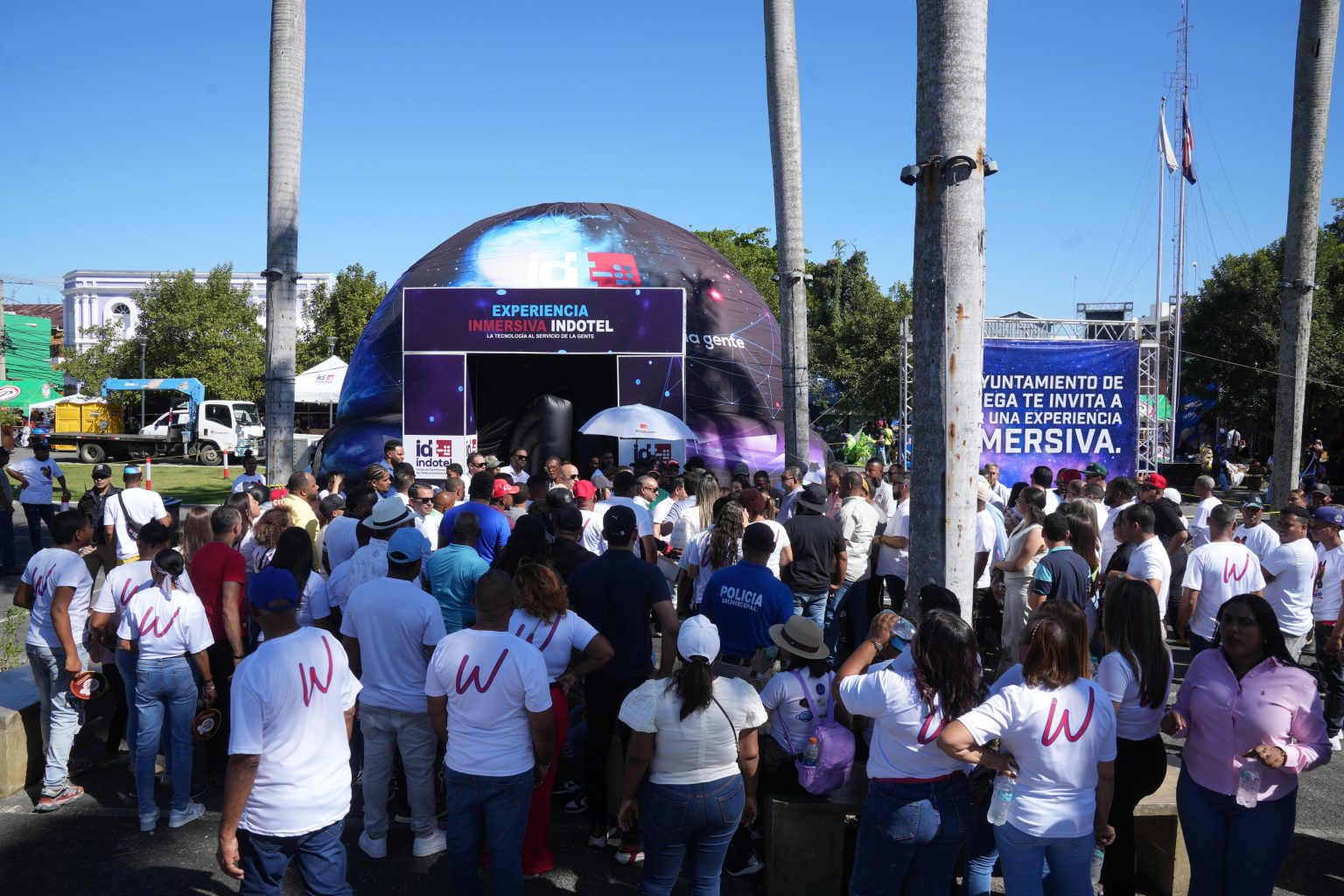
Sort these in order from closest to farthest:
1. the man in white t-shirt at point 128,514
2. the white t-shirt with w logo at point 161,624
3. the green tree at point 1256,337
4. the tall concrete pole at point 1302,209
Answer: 1. the white t-shirt with w logo at point 161,624
2. the man in white t-shirt at point 128,514
3. the tall concrete pole at point 1302,209
4. the green tree at point 1256,337

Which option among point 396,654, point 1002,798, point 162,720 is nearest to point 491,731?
point 396,654

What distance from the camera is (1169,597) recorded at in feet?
31.0

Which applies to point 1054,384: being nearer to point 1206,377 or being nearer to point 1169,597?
point 1169,597

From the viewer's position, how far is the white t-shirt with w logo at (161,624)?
16.6 ft

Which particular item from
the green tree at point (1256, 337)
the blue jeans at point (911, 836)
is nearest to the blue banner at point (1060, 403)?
the blue jeans at point (911, 836)

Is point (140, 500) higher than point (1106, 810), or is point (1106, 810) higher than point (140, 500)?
point (140, 500)

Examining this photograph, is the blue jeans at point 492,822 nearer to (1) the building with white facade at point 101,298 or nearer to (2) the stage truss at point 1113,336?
(2) the stage truss at point 1113,336

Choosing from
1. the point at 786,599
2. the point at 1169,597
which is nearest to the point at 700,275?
the point at 1169,597

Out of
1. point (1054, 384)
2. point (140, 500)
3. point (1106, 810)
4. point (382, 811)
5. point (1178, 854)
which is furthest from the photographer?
point (1054, 384)

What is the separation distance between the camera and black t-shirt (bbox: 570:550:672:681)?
520 cm

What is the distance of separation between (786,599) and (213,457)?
102 feet

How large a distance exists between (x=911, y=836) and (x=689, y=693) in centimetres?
98

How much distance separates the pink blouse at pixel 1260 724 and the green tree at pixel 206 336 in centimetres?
3879

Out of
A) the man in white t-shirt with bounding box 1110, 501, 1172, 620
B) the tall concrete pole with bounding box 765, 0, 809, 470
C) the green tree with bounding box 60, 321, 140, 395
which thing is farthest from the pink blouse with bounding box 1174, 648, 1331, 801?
the green tree with bounding box 60, 321, 140, 395
